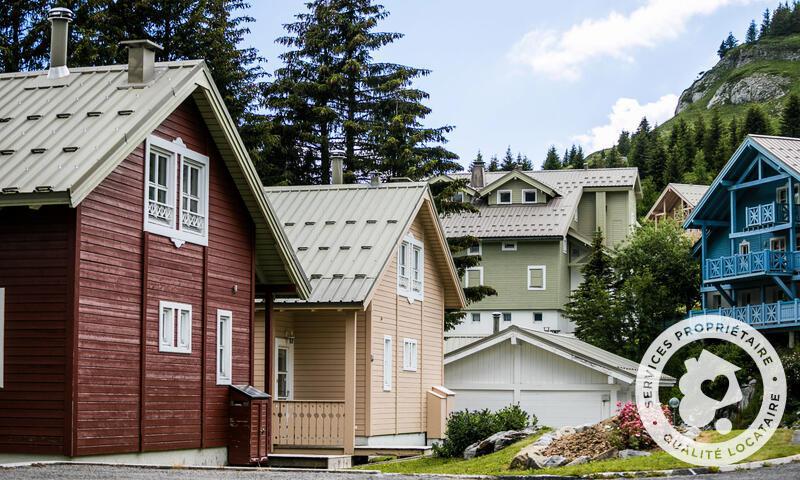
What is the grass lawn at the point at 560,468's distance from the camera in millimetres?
19922

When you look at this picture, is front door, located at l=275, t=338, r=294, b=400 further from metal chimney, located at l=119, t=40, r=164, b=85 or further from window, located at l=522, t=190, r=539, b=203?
window, located at l=522, t=190, r=539, b=203

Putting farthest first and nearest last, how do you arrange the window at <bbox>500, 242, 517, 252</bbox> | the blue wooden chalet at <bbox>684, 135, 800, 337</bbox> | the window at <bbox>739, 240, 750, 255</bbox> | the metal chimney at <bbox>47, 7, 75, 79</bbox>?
the window at <bbox>500, 242, 517, 252</bbox> < the window at <bbox>739, 240, 750, 255</bbox> < the blue wooden chalet at <bbox>684, 135, 800, 337</bbox> < the metal chimney at <bbox>47, 7, 75, 79</bbox>

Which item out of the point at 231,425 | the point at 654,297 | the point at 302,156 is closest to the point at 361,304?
the point at 231,425

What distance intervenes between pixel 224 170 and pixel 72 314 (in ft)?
20.2

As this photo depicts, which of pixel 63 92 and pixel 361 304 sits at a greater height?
pixel 63 92

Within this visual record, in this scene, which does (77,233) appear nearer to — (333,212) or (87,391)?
(87,391)

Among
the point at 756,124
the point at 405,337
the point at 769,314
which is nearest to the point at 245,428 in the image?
the point at 405,337

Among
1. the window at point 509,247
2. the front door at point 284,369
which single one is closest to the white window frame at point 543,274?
the window at point 509,247

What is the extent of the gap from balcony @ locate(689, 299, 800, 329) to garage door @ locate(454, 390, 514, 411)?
15.9 m

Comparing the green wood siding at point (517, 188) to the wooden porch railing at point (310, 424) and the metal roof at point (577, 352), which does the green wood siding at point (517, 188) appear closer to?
the metal roof at point (577, 352)

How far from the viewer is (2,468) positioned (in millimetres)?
17969

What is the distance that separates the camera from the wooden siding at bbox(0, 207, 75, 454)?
19.8 m

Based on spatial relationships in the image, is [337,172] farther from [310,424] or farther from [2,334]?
[2,334]

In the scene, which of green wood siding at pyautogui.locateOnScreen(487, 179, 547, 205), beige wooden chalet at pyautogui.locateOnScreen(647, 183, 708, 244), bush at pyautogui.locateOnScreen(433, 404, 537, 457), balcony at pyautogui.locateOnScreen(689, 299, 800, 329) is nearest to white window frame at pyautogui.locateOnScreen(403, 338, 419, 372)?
bush at pyautogui.locateOnScreen(433, 404, 537, 457)
